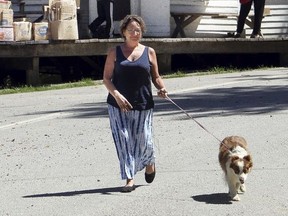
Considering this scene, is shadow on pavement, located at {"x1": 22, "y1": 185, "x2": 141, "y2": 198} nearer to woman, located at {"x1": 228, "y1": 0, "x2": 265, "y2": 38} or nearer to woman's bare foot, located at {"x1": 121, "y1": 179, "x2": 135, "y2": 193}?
woman's bare foot, located at {"x1": 121, "y1": 179, "x2": 135, "y2": 193}

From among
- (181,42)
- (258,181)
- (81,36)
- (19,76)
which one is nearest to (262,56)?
(181,42)

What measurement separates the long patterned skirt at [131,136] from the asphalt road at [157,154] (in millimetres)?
290

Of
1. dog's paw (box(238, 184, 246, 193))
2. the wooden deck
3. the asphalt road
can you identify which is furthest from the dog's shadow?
the wooden deck

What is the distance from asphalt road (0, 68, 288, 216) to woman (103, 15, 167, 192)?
1.26ft

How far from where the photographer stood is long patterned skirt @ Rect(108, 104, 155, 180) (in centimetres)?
930

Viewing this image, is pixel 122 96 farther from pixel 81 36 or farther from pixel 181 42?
pixel 81 36

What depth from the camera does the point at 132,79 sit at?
934 cm

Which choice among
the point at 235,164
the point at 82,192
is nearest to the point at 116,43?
the point at 82,192

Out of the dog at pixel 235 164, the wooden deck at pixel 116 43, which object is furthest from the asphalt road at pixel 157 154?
the wooden deck at pixel 116 43

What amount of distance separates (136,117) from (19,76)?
12.2 meters

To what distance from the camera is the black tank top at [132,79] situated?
933cm

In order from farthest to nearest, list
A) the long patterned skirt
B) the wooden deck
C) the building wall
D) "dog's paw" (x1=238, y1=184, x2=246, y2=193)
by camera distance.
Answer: the building wall < the wooden deck < the long patterned skirt < "dog's paw" (x1=238, y1=184, x2=246, y2=193)

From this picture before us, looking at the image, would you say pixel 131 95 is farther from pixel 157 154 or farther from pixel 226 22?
pixel 226 22

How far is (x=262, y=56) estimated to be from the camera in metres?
22.9
